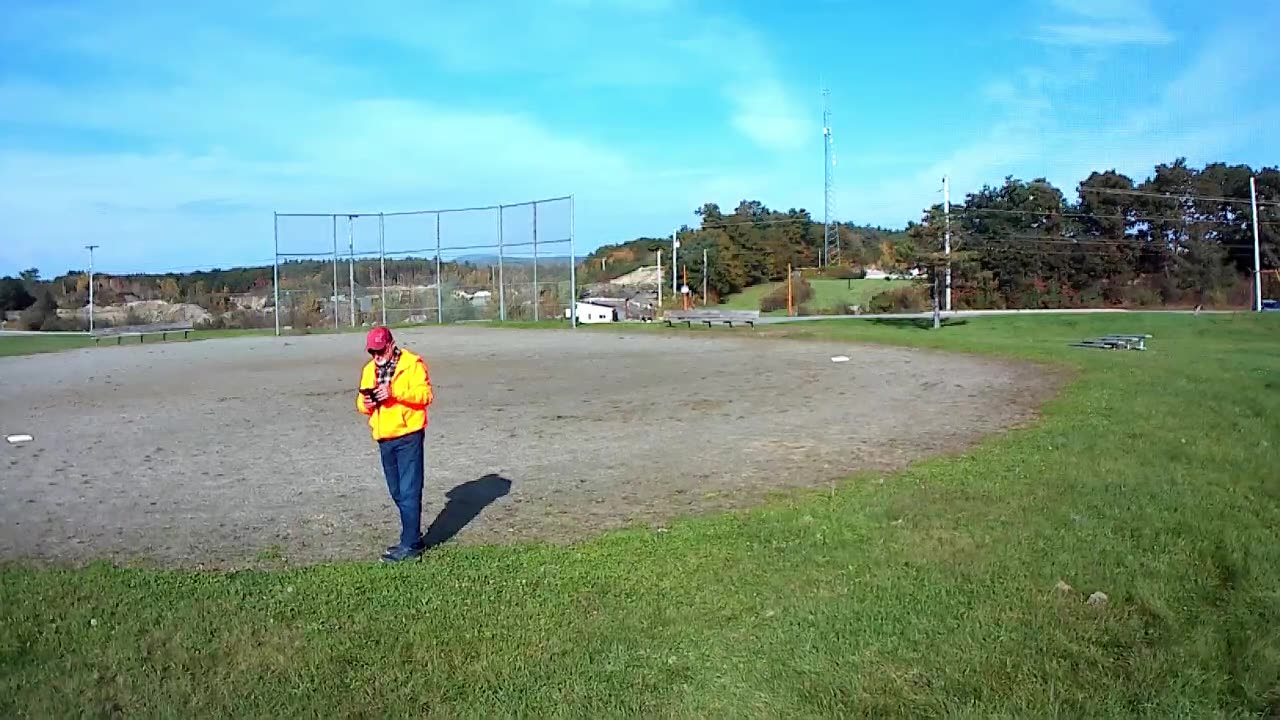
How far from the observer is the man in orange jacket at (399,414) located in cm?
639

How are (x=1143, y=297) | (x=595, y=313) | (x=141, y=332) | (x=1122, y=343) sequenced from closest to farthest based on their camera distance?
(x=1122, y=343) < (x=141, y=332) < (x=1143, y=297) < (x=595, y=313)

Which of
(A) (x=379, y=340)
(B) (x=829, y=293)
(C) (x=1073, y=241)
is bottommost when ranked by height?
(A) (x=379, y=340)

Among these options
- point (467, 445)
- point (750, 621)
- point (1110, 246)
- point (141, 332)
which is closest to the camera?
point (750, 621)

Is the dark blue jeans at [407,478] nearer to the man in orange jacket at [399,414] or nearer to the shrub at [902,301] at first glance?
the man in orange jacket at [399,414]

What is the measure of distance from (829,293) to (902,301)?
9204mm

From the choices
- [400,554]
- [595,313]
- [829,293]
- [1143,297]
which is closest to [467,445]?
[400,554]

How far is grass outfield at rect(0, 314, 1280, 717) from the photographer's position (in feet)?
13.2

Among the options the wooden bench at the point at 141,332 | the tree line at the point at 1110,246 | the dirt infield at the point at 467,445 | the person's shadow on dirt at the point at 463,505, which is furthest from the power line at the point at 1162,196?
the person's shadow on dirt at the point at 463,505

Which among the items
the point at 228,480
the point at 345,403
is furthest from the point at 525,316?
the point at 228,480

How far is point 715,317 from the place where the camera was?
35.4m

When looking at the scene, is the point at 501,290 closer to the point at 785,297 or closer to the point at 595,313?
the point at 595,313

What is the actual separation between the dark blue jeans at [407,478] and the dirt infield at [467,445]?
44cm

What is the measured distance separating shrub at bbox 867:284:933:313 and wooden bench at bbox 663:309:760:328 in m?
18.3

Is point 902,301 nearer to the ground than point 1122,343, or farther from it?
farther from it
